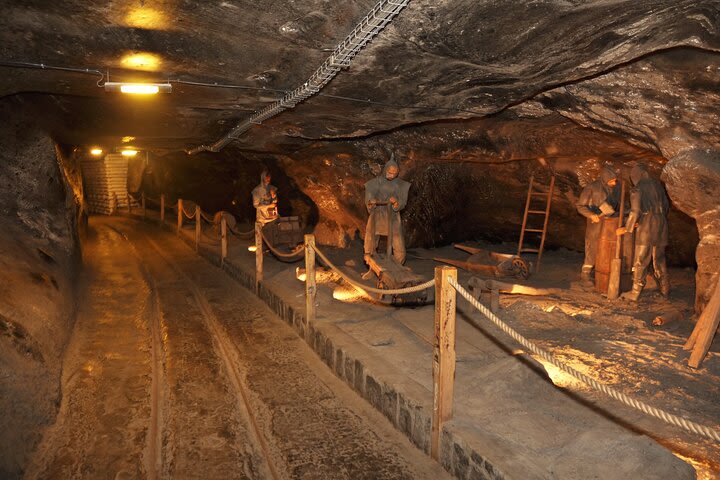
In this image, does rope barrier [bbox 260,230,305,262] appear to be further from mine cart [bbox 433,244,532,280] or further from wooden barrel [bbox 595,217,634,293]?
wooden barrel [bbox 595,217,634,293]

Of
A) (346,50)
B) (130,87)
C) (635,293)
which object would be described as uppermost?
(346,50)

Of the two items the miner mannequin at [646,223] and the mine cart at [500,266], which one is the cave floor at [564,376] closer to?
the miner mannequin at [646,223]

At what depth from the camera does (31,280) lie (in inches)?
275

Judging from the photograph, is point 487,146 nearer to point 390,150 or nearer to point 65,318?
point 390,150

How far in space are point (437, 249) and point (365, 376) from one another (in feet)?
28.0

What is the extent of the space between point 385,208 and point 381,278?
148 cm

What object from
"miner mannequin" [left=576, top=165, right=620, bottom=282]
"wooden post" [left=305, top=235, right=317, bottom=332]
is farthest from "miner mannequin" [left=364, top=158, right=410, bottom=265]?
"miner mannequin" [left=576, top=165, right=620, bottom=282]

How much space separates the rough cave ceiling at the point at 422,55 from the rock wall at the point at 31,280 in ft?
8.79

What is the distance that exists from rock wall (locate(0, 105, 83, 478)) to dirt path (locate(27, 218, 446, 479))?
219 mm

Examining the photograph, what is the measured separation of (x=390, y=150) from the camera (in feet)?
37.0

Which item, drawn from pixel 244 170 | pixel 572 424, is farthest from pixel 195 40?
pixel 244 170

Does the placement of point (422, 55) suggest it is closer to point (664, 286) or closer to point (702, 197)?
point (702, 197)

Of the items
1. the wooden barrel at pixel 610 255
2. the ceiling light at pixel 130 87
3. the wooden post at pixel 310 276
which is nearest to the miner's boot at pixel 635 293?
the wooden barrel at pixel 610 255

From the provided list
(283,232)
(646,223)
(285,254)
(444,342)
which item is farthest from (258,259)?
(646,223)
